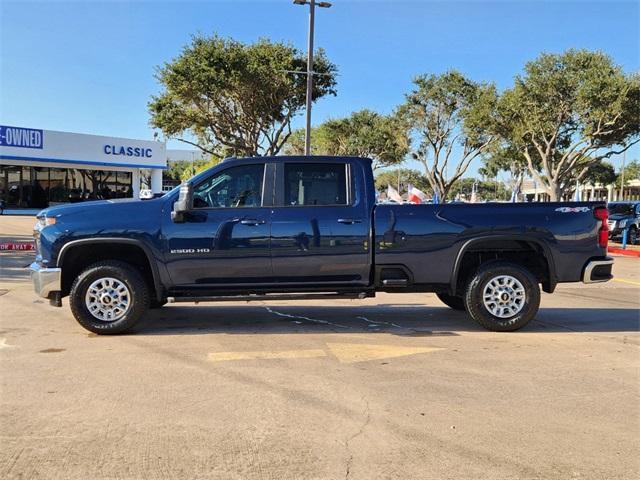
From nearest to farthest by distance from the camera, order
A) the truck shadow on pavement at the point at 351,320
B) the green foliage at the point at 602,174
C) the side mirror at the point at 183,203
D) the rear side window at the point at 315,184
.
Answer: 1. the side mirror at the point at 183,203
2. the rear side window at the point at 315,184
3. the truck shadow on pavement at the point at 351,320
4. the green foliage at the point at 602,174

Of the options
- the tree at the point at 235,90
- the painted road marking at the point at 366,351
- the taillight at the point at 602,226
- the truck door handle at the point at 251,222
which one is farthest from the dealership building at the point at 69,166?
the taillight at the point at 602,226

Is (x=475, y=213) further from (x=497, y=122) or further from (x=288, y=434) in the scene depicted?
(x=497, y=122)

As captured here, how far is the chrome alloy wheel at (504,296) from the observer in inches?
267

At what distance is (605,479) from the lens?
333cm

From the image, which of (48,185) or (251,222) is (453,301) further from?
(48,185)

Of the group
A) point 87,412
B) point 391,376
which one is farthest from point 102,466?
point 391,376

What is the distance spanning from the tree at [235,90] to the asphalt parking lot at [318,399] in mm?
20809

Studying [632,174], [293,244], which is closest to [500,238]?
[293,244]

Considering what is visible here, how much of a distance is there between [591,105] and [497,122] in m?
6.15

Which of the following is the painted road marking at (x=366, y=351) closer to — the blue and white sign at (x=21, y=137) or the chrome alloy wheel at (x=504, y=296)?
the chrome alloy wheel at (x=504, y=296)

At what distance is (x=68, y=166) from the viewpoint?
37969 mm

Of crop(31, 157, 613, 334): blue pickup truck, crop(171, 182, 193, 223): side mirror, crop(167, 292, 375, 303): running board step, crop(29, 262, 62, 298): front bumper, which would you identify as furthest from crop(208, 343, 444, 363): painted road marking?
crop(29, 262, 62, 298): front bumper

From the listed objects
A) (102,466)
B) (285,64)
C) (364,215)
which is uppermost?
(285,64)

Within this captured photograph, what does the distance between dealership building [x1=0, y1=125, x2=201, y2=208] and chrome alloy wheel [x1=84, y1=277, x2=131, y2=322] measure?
1295 inches
